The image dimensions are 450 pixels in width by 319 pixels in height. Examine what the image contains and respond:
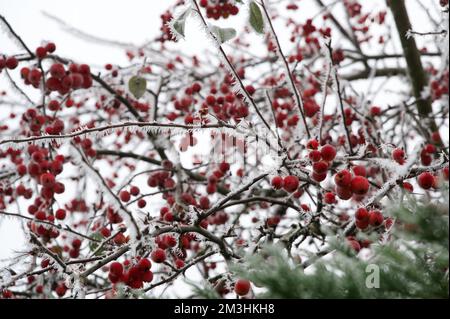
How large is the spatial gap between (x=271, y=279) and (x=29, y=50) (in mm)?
2372

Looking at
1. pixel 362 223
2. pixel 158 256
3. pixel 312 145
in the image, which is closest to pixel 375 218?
pixel 362 223

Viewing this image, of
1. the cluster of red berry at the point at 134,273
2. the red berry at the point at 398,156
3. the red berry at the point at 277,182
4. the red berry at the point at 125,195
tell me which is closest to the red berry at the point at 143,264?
the cluster of red berry at the point at 134,273

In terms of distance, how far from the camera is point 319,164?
157 cm

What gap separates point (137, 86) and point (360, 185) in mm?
1856

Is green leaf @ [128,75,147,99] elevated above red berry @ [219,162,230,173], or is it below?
above

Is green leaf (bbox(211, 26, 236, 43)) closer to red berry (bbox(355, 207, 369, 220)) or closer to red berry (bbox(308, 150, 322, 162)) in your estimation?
red berry (bbox(308, 150, 322, 162))

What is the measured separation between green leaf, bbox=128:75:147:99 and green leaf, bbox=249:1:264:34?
1.22 m

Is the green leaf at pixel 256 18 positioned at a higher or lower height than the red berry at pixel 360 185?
higher

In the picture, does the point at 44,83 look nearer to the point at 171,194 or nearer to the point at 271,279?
the point at 171,194

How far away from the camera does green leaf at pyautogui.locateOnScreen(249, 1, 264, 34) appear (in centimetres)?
187

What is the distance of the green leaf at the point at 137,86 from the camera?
290cm

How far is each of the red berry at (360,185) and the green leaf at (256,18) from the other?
83cm

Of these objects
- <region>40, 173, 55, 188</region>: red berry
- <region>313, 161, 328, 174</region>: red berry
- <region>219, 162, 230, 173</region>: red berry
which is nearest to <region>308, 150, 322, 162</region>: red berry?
<region>313, 161, 328, 174</region>: red berry

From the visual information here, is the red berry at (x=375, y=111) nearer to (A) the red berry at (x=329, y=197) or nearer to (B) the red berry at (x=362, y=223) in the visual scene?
(A) the red berry at (x=329, y=197)
